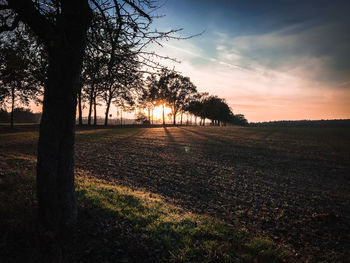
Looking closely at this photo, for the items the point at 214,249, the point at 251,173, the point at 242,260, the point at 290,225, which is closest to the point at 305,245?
the point at 290,225

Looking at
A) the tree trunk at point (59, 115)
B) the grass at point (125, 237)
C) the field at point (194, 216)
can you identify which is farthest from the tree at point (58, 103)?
the field at point (194, 216)

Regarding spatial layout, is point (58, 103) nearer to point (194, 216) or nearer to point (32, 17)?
point (32, 17)

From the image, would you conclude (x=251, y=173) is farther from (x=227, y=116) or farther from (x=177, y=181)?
(x=227, y=116)

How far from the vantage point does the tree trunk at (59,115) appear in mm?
3469

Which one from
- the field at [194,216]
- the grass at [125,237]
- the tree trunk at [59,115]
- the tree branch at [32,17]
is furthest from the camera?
the field at [194,216]

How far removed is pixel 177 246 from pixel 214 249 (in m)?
0.87

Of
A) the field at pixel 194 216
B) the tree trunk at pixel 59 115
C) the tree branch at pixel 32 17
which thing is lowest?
the field at pixel 194 216

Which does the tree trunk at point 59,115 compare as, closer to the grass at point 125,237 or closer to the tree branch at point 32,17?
the tree branch at point 32,17

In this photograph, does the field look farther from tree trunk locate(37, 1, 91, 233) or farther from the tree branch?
the tree branch

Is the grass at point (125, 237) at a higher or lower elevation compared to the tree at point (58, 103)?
lower

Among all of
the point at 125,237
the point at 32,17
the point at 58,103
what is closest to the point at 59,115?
the point at 58,103

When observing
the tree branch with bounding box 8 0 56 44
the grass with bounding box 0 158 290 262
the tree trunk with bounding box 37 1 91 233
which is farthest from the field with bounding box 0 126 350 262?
the tree branch with bounding box 8 0 56 44

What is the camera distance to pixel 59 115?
11.6 feet

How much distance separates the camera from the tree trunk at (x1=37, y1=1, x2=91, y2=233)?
347 cm
